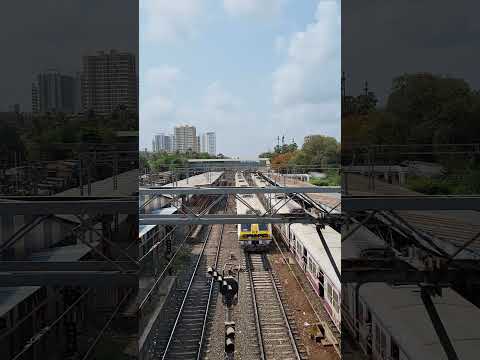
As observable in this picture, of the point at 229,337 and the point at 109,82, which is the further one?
the point at 229,337

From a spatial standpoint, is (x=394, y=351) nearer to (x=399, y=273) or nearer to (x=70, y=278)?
(x=399, y=273)

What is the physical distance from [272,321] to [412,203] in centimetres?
337

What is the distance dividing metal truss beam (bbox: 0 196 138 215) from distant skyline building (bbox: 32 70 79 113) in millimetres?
446

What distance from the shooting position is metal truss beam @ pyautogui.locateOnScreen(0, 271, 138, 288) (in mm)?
1552

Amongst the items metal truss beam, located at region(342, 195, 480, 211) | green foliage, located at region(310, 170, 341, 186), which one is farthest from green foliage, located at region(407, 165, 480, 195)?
green foliage, located at region(310, 170, 341, 186)

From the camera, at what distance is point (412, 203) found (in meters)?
1.61

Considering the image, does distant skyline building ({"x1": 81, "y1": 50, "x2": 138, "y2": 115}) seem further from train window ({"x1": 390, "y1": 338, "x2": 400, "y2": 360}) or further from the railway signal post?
the railway signal post

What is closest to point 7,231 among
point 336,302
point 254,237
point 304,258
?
point 336,302

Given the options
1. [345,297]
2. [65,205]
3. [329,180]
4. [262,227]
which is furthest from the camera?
[262,227]

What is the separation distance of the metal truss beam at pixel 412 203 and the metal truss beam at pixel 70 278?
1.06 m

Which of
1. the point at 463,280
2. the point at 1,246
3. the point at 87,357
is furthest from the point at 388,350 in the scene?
the point at 1,246

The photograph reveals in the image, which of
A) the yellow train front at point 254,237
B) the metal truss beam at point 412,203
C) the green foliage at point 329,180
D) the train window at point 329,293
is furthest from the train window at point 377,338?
the yellow train front at point 254,237

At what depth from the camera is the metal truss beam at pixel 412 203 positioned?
5.14ft

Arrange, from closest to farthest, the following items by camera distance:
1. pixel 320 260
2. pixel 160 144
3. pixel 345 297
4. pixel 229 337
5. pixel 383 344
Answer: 1. pixel 383 344
2. pixel 345 297
3. pixel 229 337
4. pixel 320 260
5. pixel 160 144
